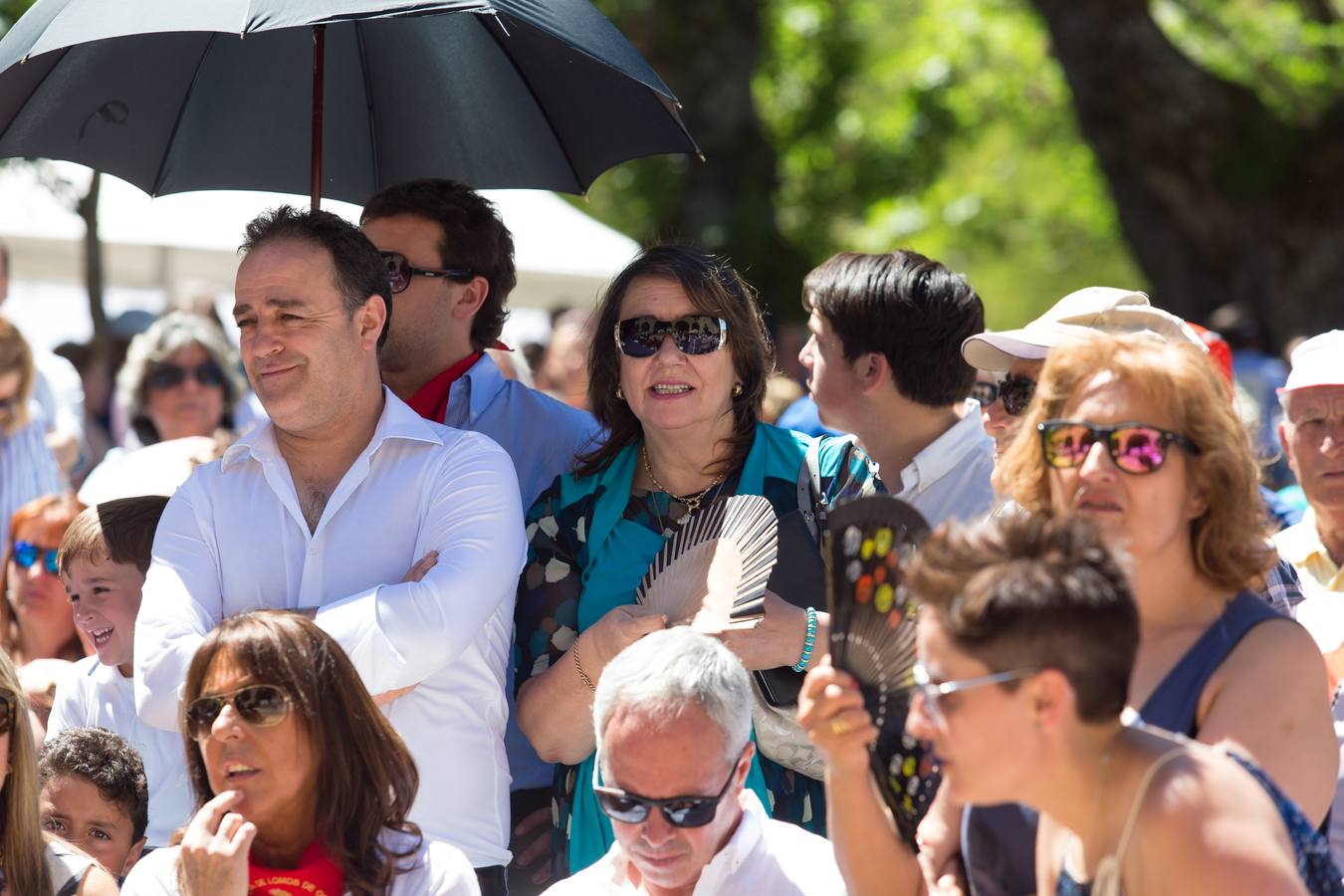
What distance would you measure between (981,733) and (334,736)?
4.46 ft

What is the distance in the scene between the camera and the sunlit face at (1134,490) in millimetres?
2738

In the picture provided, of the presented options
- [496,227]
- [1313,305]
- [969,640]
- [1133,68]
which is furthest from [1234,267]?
[969,640]

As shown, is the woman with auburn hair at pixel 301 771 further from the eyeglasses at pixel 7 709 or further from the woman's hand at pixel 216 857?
the eyeglasses at pixel 7 709

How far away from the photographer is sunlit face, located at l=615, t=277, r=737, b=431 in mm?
3760

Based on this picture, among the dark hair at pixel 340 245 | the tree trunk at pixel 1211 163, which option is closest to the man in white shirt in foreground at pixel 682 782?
the dark hair at pixel 340 245

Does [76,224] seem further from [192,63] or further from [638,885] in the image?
[638,885]

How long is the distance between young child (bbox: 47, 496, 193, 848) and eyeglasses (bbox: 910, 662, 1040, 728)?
2304 mm

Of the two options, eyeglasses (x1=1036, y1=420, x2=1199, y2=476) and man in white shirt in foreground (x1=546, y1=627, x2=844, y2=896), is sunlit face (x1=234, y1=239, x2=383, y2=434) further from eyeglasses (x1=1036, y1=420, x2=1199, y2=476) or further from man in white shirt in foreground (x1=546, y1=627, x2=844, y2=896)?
eyeglasses (x1=1036, y1=420, x2=1199, y2=476)

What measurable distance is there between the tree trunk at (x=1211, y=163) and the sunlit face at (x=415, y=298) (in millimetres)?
9565

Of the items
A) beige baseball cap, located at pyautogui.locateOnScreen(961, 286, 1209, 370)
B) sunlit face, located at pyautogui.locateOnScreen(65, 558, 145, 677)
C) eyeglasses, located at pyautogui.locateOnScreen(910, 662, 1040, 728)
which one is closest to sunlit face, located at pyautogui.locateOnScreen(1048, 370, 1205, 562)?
eyeglasses, located at pyautogui.locateOnScreen(910, 662, 1040, 728)

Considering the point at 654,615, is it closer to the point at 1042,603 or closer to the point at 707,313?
the point at 707,313

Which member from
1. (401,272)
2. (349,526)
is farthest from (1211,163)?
(349,526)

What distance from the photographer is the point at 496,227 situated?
452 centimetres

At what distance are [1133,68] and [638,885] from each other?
1082cm
